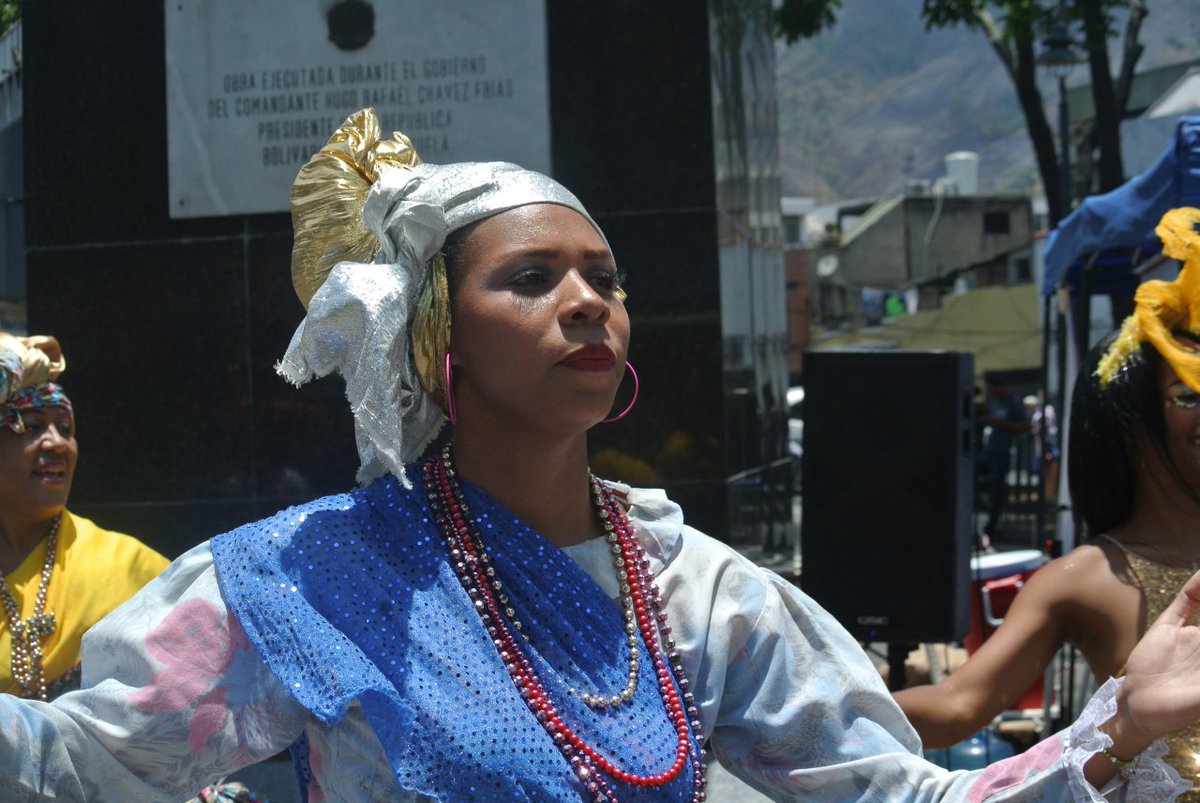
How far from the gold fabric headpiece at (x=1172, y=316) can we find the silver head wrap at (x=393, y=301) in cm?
164

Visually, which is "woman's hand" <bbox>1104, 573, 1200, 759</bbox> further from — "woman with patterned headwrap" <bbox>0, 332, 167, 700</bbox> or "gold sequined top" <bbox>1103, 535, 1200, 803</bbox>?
"woman with patterned headwrap" <bbox>0, 332, 167, 700</bbox>

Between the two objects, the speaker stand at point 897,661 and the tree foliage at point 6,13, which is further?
the tree foliage at point 6,13

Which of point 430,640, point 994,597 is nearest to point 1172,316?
point 430,640

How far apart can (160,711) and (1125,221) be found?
487 cm

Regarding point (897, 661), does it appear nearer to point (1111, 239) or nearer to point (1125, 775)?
point (1111, 239)

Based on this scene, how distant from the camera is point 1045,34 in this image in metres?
13.6

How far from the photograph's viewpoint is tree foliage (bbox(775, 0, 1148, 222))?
13.6m

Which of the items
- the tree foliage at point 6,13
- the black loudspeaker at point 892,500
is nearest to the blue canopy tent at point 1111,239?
the black loudspeaker at point 892,500

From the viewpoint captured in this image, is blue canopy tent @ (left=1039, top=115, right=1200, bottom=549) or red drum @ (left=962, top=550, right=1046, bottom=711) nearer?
blue canopy tent @ (left=1039, top=115, right=1200, bottom=549)

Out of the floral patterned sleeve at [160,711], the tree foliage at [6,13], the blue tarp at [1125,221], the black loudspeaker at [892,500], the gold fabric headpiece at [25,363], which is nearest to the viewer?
the floral patterned sleeve at [160,711]

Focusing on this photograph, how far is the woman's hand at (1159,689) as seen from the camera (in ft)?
5.95

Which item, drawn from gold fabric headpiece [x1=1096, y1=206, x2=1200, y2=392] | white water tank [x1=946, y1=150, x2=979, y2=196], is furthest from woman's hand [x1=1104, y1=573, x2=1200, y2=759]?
white water tank [x1=946, y1=150, x2=979, y2=196]

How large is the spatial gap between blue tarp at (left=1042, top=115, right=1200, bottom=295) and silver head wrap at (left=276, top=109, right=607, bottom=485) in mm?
3634

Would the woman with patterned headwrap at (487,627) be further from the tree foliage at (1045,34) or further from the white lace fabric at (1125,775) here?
the tree foliage at (1045,34)
